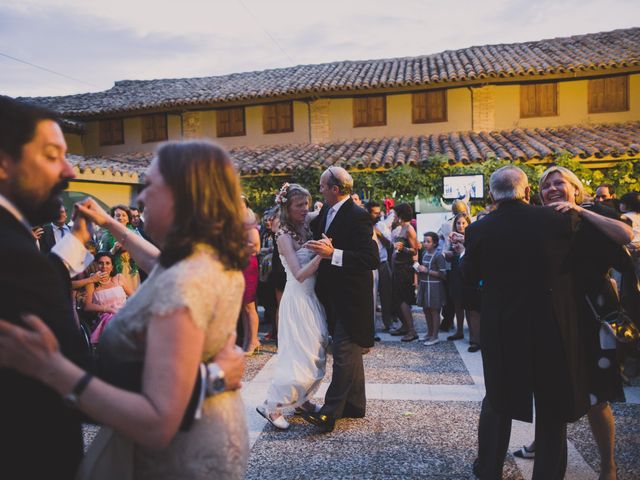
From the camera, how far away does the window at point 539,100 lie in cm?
1681

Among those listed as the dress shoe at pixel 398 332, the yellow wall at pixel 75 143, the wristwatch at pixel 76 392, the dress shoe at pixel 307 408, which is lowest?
the dress shoe at pixel 398 332

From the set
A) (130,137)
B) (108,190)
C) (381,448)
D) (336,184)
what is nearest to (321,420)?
(381,448)

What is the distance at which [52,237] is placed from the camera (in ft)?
21.6

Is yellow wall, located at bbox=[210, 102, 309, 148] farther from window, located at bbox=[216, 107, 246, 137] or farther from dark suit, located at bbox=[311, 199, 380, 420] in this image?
dark suit, located at bbox=[311, 199, 380, 420]

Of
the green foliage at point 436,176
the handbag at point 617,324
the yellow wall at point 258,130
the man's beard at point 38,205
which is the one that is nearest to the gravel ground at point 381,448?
the handbag at point 617,324

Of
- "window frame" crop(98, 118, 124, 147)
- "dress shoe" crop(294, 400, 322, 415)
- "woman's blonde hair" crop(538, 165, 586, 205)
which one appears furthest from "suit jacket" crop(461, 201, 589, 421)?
"window frame" crop(98, 118, 124, 147)

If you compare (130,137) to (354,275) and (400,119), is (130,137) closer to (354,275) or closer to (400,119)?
(400,119)

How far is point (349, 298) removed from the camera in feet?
14.1

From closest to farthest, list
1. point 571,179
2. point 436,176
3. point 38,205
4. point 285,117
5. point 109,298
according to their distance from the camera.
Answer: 1. point 38,205
2. point 571,179
3. point 109,298
4. point 436,176
5. point 285,117

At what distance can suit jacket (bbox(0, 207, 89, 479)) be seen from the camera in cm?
127

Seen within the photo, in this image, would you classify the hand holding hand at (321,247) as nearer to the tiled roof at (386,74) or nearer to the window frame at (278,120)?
the tiled roof at (386,74)

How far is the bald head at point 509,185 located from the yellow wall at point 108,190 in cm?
1248

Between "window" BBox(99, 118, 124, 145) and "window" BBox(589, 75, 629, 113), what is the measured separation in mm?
16844

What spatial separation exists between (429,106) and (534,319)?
15606 millimetres
